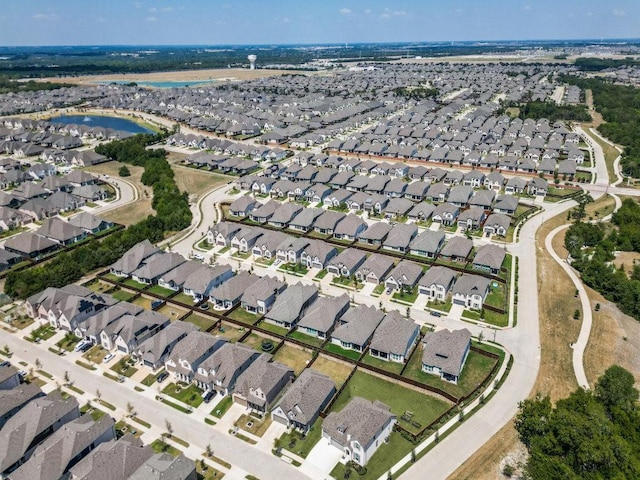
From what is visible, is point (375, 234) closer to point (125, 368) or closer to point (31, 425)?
point (125, 368)

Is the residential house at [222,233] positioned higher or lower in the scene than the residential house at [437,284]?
higher

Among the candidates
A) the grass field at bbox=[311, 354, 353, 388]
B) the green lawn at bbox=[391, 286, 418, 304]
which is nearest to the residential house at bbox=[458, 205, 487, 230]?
the green lawn at bbox=[391, 286, 418, 304]

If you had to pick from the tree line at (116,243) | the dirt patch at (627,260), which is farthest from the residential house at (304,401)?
the dirt patch at (627,260)

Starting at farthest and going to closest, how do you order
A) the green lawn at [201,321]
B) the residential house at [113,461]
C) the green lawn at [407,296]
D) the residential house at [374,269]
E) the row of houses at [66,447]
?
the residential house at [374,269] < the green lawn at [407,296] < the green lawn at [201,321] < the row of houses at [66,447] < the residential house at [113,461]

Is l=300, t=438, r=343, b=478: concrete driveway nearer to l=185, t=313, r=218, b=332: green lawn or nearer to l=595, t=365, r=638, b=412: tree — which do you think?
l=185, t=313, r=218, b=332: green lawn

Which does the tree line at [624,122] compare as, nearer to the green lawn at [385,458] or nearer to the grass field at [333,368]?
the grass field at [333,368]

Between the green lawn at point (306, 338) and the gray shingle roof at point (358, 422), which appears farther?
the green lawn at point (306, 338)

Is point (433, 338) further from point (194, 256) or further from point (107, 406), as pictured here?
point (194, 256)
